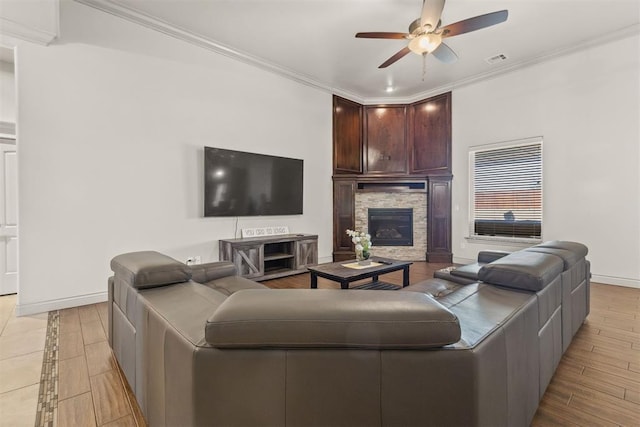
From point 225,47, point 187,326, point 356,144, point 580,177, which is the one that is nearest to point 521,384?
point 187,326

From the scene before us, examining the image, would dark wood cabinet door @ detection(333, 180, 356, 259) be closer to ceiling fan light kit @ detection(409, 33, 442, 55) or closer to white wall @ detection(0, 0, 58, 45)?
ceiling fan light kit @ detection(409, 33, 442, 55)

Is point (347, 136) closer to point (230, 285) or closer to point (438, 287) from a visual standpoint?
point (438, 287)

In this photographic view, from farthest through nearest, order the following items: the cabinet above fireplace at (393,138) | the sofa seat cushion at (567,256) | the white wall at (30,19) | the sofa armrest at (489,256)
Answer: the cabinet above fireplace at (393,138) → the sofa armrest at (489,256) → the white wall at (30,19) → the sofa seat cushion at (567,256)

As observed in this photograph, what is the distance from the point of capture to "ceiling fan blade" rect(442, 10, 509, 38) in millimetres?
2814

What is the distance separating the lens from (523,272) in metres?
1.58

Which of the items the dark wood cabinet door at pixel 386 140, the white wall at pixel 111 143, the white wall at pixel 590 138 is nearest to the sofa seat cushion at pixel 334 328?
the white wall at pixel 111 143

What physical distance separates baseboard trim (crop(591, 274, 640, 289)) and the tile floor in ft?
19.6

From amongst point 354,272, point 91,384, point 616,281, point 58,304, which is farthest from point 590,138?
point 58,304

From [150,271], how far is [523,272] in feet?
6.45

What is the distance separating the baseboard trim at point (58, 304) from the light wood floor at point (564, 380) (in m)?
0.27

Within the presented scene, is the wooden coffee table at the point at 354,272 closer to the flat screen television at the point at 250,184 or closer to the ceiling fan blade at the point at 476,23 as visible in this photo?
the flat screen television at the point at 250,184

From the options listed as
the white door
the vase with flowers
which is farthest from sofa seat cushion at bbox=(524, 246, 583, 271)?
the white door

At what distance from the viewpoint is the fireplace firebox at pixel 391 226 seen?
20.2ft

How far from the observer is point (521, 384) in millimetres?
1212
